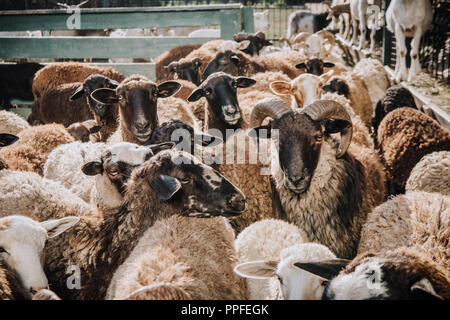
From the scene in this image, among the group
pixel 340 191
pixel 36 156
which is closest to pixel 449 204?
pixel 340 191

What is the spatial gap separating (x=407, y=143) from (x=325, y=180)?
139 centimetres

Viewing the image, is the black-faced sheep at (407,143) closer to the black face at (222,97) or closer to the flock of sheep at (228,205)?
the flock of sheep at (228,205)

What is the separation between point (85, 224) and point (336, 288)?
5.11 feet

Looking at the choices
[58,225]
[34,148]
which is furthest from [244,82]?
[58,225]

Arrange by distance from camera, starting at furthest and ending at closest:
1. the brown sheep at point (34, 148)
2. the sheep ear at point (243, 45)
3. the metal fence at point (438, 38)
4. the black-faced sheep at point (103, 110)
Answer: the sheep ear at point (243, 45), the metal fence at point (438, 38), the black-faced sheep at point (103, 110), the brown sheep at point (34, 148)

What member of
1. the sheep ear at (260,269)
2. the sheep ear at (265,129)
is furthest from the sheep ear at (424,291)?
the sheep ear at (265,129)

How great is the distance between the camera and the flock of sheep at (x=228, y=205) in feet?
6.47

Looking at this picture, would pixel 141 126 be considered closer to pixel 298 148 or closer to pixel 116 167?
pixel 116 167

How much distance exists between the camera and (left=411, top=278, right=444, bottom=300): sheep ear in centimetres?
159

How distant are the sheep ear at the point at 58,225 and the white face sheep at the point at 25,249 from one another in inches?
1.2

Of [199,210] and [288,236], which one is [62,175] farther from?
[288,236]

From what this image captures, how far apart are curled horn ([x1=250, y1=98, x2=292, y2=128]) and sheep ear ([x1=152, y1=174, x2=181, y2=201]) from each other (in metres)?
1.06

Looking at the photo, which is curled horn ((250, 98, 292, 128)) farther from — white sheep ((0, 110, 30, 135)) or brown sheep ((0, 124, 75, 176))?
white sheep ((0, 110, 30, 135))

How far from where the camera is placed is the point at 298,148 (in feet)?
9.52
